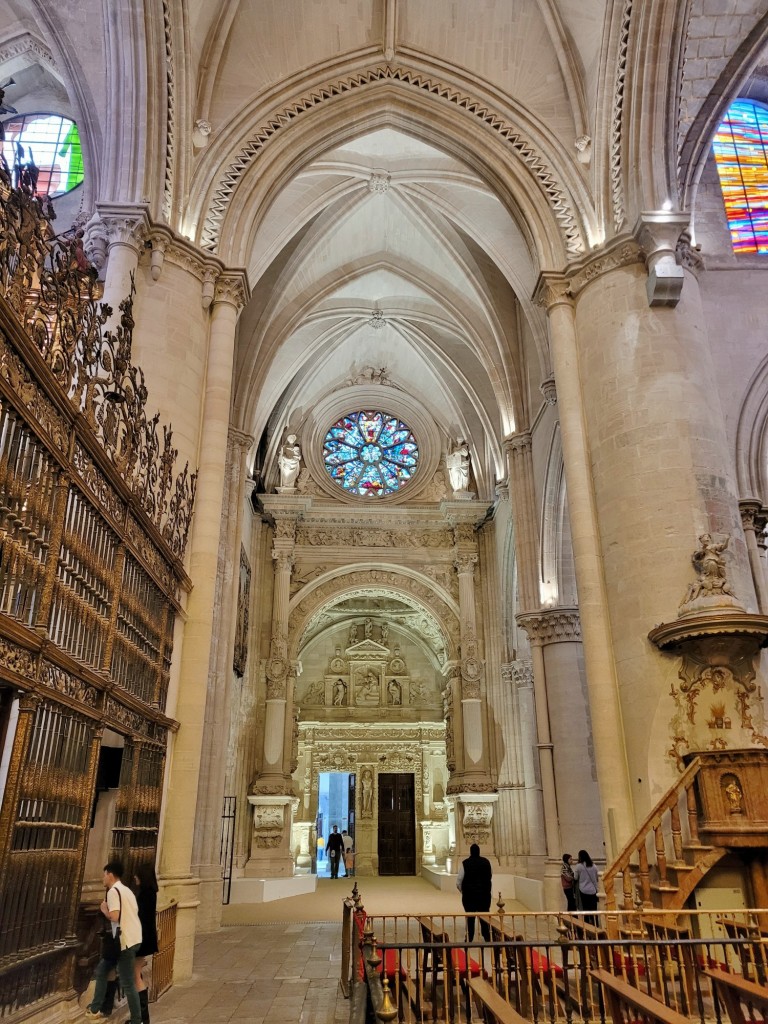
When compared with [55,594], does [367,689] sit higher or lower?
higher

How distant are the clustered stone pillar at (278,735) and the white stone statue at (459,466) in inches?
160

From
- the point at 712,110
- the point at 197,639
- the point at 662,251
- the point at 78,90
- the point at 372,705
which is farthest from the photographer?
the point at 372,705

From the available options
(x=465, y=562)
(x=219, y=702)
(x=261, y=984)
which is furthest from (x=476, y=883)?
A: (x=465, y=562)

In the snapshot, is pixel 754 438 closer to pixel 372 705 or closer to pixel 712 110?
pixel 712 110

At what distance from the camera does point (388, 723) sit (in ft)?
72.0

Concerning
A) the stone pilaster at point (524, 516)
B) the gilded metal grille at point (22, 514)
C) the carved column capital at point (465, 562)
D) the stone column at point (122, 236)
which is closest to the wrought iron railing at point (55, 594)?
the gilded metal grille at point (22, 514)

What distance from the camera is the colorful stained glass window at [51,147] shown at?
14.0m

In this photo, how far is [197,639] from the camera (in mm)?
8414

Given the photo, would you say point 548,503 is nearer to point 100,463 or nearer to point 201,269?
point 201,269

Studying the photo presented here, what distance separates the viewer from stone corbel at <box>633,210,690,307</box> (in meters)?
9.64

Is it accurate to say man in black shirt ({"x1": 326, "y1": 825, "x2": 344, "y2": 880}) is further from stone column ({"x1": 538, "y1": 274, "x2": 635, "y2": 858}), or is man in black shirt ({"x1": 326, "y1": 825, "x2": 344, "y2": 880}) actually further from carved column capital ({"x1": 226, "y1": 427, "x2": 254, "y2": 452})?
stone column ({"x1": 538, "y1": 274, "x2": 635, "y2": 858})

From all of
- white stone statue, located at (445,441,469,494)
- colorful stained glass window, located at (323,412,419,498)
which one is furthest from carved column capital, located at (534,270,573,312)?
colorful stained glass window, located at (323,412,419,498)

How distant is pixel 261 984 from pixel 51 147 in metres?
14.2

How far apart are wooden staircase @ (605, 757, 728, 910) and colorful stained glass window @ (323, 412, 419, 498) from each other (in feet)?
46.5
